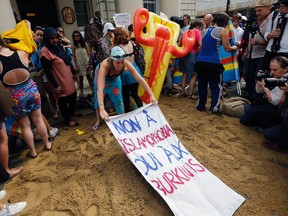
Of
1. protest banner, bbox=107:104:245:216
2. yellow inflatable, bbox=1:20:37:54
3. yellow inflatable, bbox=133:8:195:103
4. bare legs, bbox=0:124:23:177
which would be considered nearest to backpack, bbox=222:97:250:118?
yellow inflatable, bbox=133:8:195:103

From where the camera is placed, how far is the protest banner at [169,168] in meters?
1.94

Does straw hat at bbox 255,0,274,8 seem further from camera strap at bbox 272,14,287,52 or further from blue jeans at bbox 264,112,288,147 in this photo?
blue jeans at bbox 264,112,288,147

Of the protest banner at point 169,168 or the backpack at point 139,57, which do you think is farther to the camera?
the backpack at point 139,57

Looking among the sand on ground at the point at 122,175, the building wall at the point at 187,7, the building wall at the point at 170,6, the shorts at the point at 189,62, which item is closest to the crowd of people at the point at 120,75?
the sand on ground at the point at 122,175

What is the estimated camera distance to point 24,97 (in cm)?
261

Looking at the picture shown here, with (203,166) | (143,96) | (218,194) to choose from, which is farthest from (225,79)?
(218,194)

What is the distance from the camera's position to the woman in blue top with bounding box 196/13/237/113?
3491 millimetres

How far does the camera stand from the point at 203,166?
245cm

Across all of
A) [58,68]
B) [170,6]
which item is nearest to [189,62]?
[58,68]

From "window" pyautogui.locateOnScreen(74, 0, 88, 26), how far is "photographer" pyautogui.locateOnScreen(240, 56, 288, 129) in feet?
25.7

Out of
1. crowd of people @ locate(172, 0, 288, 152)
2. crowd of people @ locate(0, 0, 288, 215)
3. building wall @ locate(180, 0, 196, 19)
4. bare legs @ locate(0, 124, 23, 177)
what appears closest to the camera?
bare legs @ locate(0, 124, 23, 177)

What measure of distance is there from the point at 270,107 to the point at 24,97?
3.41 meters

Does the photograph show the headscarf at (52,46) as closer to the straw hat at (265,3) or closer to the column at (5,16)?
the column at (5,16)

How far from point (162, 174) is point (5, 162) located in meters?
1.90
